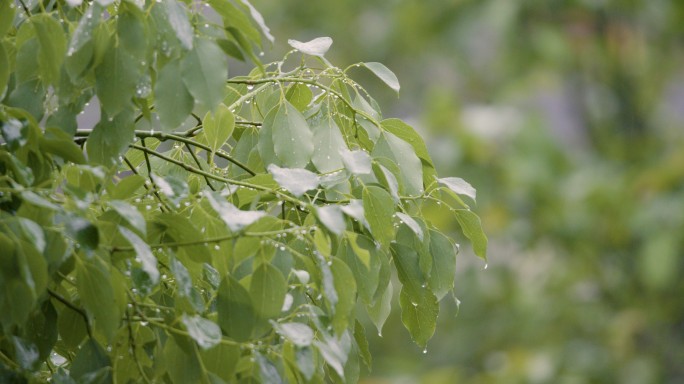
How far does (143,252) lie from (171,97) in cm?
12

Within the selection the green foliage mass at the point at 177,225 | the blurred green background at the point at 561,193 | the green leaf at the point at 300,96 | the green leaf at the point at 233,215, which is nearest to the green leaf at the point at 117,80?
the green foliage mass at the point at 177,225

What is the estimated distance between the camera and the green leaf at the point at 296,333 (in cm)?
76

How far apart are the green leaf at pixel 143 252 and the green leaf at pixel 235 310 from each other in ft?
0.24

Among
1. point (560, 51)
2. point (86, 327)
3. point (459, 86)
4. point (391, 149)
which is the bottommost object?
point (459, 86)

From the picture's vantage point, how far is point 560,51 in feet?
11.2

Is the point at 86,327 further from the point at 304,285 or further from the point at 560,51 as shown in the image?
the point at 560,51

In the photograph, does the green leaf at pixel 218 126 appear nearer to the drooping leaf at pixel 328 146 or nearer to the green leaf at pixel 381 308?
the drooping leaf at pixel 328 146

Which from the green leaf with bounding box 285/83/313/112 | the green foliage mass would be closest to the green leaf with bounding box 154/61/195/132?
the green foliage mass

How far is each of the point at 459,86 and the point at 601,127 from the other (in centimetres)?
74

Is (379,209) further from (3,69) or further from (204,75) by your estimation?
(3,69)

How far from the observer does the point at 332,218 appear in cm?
75

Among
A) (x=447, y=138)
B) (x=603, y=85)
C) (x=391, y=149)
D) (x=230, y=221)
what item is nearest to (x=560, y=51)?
(x=603, y=85)

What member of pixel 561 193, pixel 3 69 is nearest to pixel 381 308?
pixel 3 69

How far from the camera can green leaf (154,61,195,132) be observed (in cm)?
79
